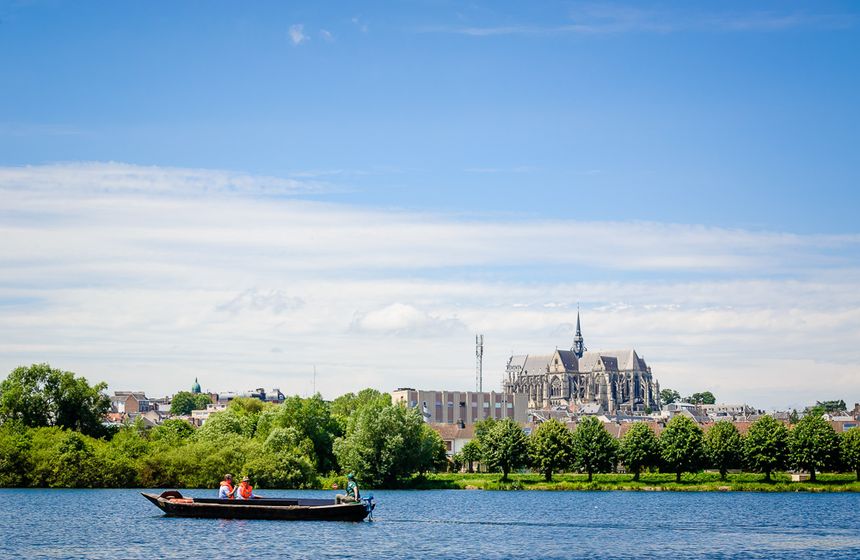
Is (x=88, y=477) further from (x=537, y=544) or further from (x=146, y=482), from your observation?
(x=537, y=544)

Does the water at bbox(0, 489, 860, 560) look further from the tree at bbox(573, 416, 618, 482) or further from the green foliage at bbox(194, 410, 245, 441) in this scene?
the tree at bbox(573, 416, 618, 482)

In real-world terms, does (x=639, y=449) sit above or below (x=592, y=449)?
below

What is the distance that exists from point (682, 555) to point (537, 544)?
26.9 ft

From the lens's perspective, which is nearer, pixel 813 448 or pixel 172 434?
pixel 813 448

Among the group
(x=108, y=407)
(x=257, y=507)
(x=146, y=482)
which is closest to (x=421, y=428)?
(x=146, y=482)

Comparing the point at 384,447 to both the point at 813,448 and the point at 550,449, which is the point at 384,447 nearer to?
the point at 550,449

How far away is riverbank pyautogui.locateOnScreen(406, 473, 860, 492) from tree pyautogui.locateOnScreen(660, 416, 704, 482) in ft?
6.14

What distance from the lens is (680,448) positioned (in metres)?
127

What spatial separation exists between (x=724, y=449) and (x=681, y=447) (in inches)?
207

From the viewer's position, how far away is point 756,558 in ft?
182

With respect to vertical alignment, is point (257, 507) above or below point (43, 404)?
below

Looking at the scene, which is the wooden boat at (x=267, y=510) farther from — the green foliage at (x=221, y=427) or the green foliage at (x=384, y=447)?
the green foliage at (x=221, y=427)

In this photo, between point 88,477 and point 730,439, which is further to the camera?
point 730,439

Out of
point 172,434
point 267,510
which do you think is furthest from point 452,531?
point 172,434
